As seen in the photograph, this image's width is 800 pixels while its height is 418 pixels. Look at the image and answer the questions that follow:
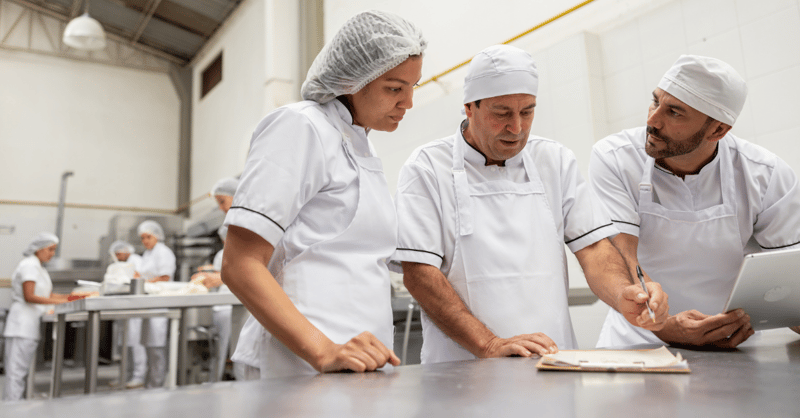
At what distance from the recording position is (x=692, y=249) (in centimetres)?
152

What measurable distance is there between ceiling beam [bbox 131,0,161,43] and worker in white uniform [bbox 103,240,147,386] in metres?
3.70

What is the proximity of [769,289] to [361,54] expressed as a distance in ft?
2.96

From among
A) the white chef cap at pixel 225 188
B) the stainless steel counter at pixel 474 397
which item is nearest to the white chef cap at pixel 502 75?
the stainless steel counter at pixel 474 397

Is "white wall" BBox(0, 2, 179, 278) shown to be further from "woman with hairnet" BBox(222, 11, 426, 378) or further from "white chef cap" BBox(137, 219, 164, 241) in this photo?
"woman with hairnet" BBox(222, 11, 426, 378)

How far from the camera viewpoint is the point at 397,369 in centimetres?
88

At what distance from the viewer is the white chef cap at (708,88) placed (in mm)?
1504

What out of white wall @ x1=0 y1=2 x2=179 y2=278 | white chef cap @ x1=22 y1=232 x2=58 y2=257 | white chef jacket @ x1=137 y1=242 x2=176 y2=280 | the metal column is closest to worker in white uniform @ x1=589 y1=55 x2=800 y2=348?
the metal column

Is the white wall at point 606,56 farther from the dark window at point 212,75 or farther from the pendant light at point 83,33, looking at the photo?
the dark window at point 212,75

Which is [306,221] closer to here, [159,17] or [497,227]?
[497,227]

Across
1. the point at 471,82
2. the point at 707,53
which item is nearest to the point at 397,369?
the point at 471,82

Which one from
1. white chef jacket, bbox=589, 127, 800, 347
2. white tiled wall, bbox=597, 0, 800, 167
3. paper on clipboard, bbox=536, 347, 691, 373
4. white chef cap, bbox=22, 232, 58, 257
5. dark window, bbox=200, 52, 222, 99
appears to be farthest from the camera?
dark window, bbox=200, 52, 222, 99

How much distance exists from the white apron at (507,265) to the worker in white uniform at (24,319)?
4737mm

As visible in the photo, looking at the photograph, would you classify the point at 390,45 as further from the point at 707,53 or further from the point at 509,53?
the point at 707,53

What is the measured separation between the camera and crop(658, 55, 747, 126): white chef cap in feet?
4.93
